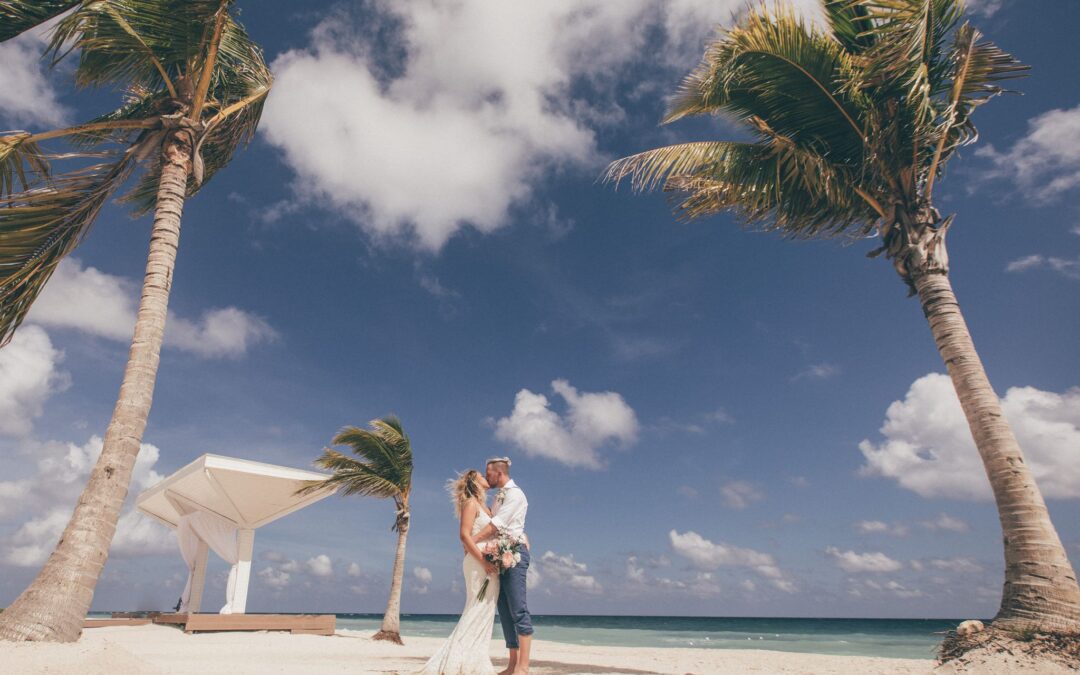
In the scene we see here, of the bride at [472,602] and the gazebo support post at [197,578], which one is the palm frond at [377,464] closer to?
the gazebo support post at [197,578]

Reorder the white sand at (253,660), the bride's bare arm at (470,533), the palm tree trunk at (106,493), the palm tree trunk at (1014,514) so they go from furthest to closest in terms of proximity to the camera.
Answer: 1. the palm tree trunk at (1014,514)
2. the bride's bare arm at (470,533)
3. the palm tree trunk at (106,493)
4. the white sand at (253,660)

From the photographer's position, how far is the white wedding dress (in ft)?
16.6

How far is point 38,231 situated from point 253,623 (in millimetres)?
12470

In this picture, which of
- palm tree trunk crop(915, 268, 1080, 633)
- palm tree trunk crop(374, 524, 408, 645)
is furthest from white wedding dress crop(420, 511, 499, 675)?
palm tree trunk crop(374, 524, 408, 645)

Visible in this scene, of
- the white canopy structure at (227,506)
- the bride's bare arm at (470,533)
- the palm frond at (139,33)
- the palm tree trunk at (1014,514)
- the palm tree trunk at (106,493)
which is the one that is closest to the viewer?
the palm tree trunk at (106,493)

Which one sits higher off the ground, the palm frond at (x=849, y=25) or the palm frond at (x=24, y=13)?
the palm frond at (x=849, y=25)

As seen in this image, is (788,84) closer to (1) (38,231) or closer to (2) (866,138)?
(2) (866,138)

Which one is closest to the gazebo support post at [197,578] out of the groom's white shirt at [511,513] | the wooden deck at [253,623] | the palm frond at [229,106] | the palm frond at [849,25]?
the wooden deck at [253,623]

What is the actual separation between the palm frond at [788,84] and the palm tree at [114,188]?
6.50m

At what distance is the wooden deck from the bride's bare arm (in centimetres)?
1269

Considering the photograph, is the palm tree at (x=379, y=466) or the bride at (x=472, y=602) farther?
the palm tree at (x=379, y=466)

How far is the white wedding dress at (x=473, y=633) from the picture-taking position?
16.6ft

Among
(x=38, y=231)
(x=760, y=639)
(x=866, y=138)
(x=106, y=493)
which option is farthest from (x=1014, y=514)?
(x=760, y=639)

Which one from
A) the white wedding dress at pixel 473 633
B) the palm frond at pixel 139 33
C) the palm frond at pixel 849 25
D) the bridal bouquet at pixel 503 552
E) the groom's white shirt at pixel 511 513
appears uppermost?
the palm frond at pixel 849 25
